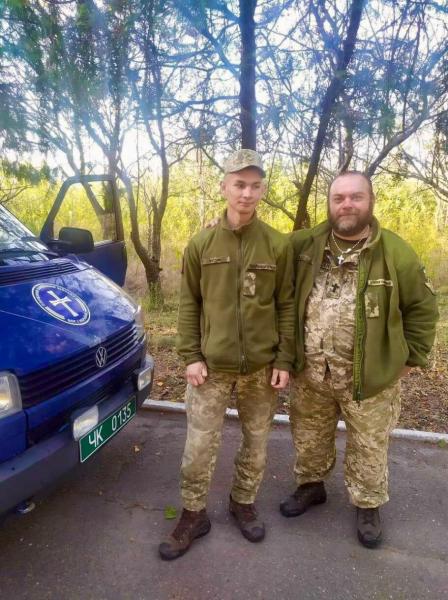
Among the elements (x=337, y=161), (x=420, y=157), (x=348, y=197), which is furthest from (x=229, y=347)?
(x=420, y=157)

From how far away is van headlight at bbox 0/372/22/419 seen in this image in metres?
1.67

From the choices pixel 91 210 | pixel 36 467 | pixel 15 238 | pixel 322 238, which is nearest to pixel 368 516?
pixel 322 238

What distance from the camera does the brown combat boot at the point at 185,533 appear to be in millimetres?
2098

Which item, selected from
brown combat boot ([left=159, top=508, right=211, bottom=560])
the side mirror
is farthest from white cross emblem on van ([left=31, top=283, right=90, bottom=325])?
brown combat boot ([left=159, top=508, right=211, bottom=560])

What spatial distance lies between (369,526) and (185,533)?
1012 mm

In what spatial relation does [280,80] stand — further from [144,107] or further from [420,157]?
Result: [420,157]

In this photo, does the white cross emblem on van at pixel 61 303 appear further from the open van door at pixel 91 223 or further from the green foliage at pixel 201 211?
the green foliage at pixel 201 211

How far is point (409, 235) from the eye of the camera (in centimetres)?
1035

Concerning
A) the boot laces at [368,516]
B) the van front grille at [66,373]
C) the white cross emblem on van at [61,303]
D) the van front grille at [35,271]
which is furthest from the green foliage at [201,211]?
the boot laces at [368,516]

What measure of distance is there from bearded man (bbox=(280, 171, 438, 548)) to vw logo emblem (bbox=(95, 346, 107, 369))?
3.48 feet

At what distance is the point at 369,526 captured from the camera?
2.25 meters

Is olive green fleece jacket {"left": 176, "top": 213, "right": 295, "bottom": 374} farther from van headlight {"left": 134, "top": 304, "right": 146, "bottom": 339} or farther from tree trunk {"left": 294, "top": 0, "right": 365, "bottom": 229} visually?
tree trunk {"left": 294, "top": 0, "right": 365, "bottom": 229}

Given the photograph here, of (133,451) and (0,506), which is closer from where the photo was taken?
(0,506)

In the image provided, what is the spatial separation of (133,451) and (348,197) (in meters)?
2.35
